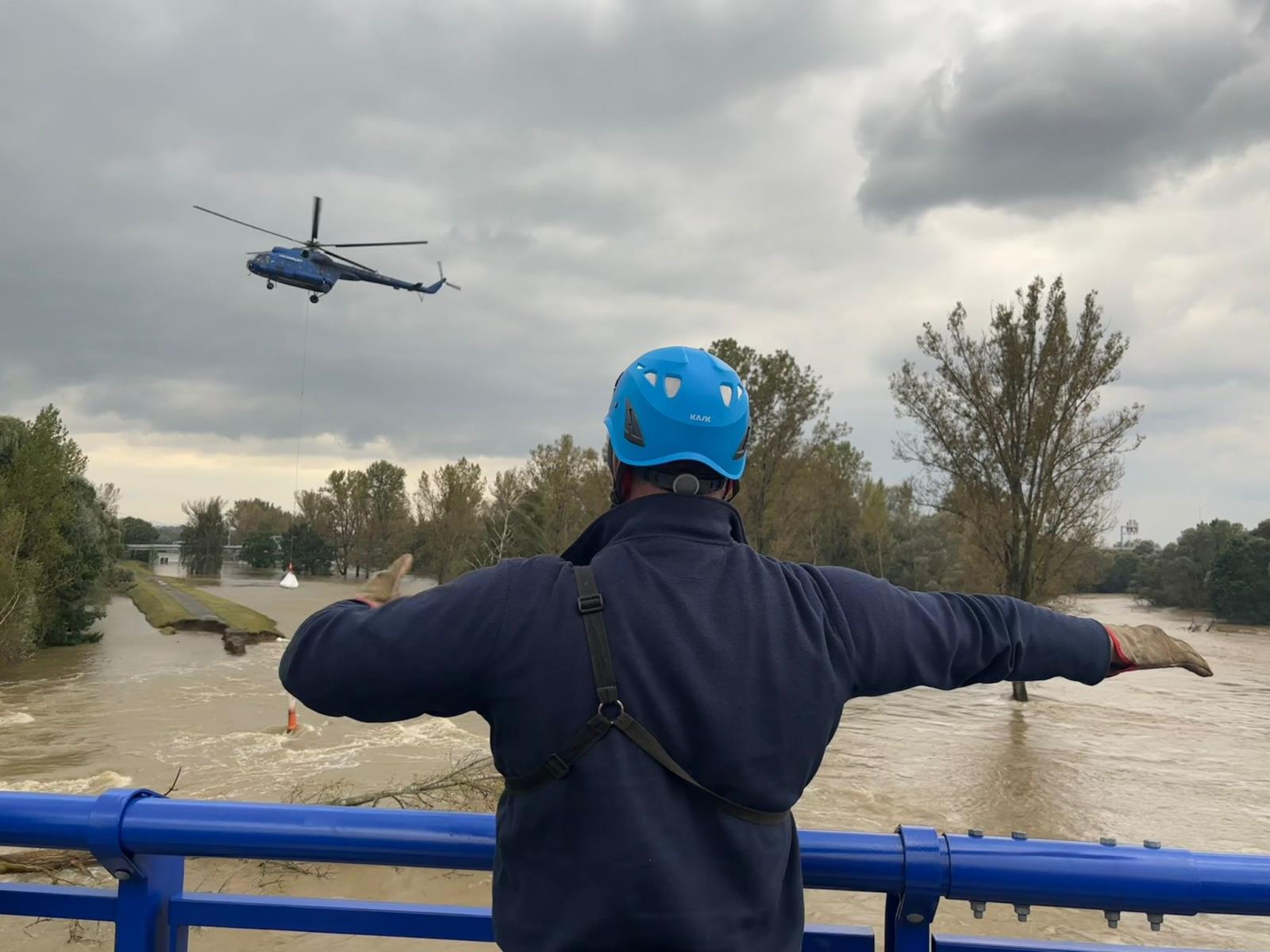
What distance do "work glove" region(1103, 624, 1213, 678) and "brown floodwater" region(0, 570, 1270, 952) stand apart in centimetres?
660

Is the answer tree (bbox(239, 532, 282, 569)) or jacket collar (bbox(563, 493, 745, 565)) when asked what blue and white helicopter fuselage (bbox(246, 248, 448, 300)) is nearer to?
jacket collar (bbox(563, 493, 745, 565))

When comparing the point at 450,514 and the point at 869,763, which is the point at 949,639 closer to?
the point at 869,763

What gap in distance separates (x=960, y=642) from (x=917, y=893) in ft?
1.67

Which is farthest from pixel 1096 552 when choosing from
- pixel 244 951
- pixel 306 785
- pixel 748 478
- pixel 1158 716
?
pixel 244 951

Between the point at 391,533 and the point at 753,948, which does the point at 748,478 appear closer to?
the point at 753,948

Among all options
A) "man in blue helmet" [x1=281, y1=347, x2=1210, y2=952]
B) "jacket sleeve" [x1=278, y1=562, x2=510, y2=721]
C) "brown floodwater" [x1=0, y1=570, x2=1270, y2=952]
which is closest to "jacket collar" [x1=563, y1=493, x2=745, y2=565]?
"man in blue helmet" [x1=281, y1=347, x2=1210, y2=952]

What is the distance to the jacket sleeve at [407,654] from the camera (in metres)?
1.58

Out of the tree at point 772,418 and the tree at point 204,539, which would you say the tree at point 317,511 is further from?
the tree at point 772,418

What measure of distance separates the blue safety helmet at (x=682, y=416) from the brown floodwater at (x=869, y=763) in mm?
6574

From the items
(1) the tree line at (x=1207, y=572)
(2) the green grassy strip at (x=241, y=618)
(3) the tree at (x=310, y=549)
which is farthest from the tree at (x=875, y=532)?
(3) the tree at (x=310, y=549)

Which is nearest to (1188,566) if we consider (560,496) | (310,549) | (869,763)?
(560,496)

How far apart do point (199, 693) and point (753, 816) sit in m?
24.9

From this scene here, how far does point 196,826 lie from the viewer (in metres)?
1.95

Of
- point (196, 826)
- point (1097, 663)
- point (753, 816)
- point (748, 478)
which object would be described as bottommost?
point (196, 826)
